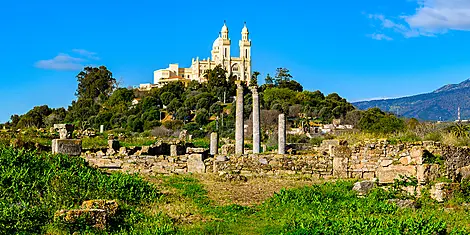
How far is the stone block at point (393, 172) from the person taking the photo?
598 inches

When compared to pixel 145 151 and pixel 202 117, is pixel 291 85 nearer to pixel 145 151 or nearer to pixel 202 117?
pixel 202 117

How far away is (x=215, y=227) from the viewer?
10148mm

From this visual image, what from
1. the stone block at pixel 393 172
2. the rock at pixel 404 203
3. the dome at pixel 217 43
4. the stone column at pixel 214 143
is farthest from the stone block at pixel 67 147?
the dome at pixel 217 43

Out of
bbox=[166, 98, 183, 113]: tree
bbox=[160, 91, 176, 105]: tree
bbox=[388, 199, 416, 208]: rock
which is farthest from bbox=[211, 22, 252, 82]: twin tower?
bbox=[388, 199, 416, 208]: rock

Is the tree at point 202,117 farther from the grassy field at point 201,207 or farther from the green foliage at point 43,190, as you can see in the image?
the green foliage at point 43,190

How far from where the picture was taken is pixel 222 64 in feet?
468

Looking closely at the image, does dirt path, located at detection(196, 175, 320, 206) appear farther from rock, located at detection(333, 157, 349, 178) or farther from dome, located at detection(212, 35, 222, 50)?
dome, located at detection(212, 35, 222, 50)

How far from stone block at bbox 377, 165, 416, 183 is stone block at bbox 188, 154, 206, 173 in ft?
16.7

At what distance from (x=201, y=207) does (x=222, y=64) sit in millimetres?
131448

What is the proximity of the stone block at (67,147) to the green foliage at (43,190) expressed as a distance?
10.2ft

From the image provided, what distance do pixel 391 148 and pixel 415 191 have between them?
3.65 meters

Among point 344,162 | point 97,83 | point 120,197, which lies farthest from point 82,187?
point 97,83

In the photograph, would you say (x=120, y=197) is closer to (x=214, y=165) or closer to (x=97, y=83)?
(x=214, y=165)

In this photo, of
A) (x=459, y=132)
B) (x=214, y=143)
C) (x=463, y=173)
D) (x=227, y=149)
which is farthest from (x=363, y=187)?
(x=459, y=132)
